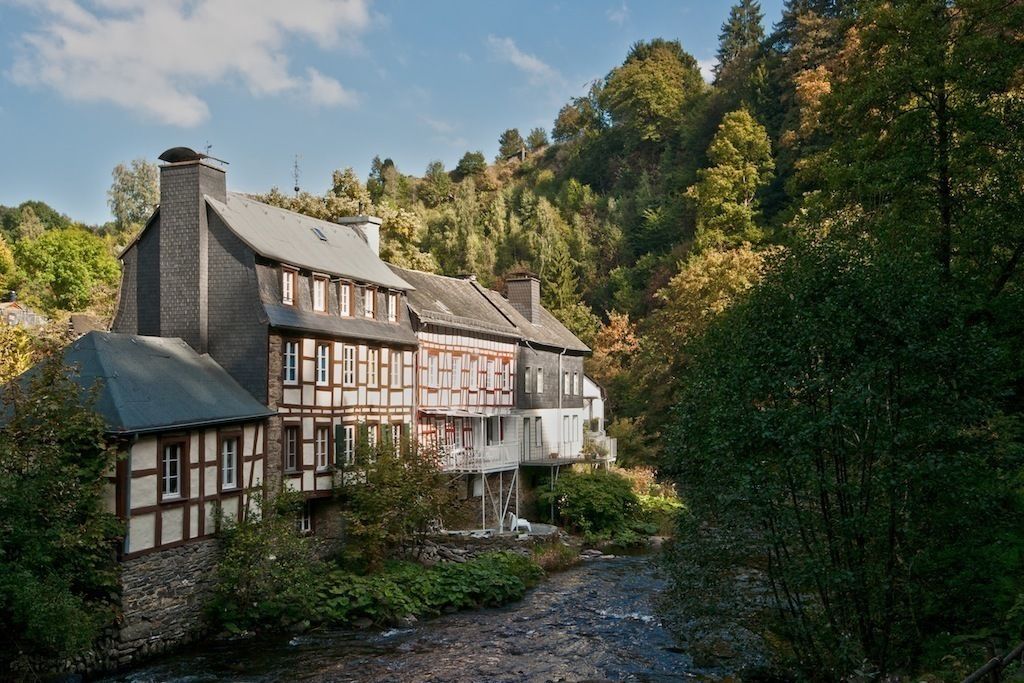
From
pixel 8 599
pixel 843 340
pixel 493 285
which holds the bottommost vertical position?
pixel 8 599

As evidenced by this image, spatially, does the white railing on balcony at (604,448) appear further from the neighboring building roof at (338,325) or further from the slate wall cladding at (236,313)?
the slate wall cladding at (236,313)

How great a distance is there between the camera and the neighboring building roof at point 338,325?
22109mm

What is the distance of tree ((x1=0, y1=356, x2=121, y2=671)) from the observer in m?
14.0

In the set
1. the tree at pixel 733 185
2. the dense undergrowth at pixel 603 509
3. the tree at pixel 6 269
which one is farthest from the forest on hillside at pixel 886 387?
the tree at pixel 6 269

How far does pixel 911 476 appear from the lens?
11.7 meters

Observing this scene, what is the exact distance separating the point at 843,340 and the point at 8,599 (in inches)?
513

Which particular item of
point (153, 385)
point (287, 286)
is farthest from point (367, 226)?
point (153, 385)

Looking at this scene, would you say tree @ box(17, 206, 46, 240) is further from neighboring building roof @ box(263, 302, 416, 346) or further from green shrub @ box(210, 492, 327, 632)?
green shrub @ box(210, 492, 327, 632)

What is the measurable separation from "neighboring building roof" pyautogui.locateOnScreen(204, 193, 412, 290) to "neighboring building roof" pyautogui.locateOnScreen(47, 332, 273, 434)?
332cm

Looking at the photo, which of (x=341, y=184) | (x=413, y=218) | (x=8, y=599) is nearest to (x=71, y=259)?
(x=341, y=184)

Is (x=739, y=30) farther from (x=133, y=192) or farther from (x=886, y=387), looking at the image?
(x=886, y=387)

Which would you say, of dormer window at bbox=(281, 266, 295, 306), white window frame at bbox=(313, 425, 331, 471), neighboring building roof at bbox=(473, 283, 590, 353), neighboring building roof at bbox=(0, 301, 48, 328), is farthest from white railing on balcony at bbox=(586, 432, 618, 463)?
neighboring building roof at bbox=(0, 301, 48, 328)

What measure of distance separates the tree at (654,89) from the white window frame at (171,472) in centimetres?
6618

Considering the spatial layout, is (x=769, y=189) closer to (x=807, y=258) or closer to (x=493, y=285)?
(x=493, y=285)
